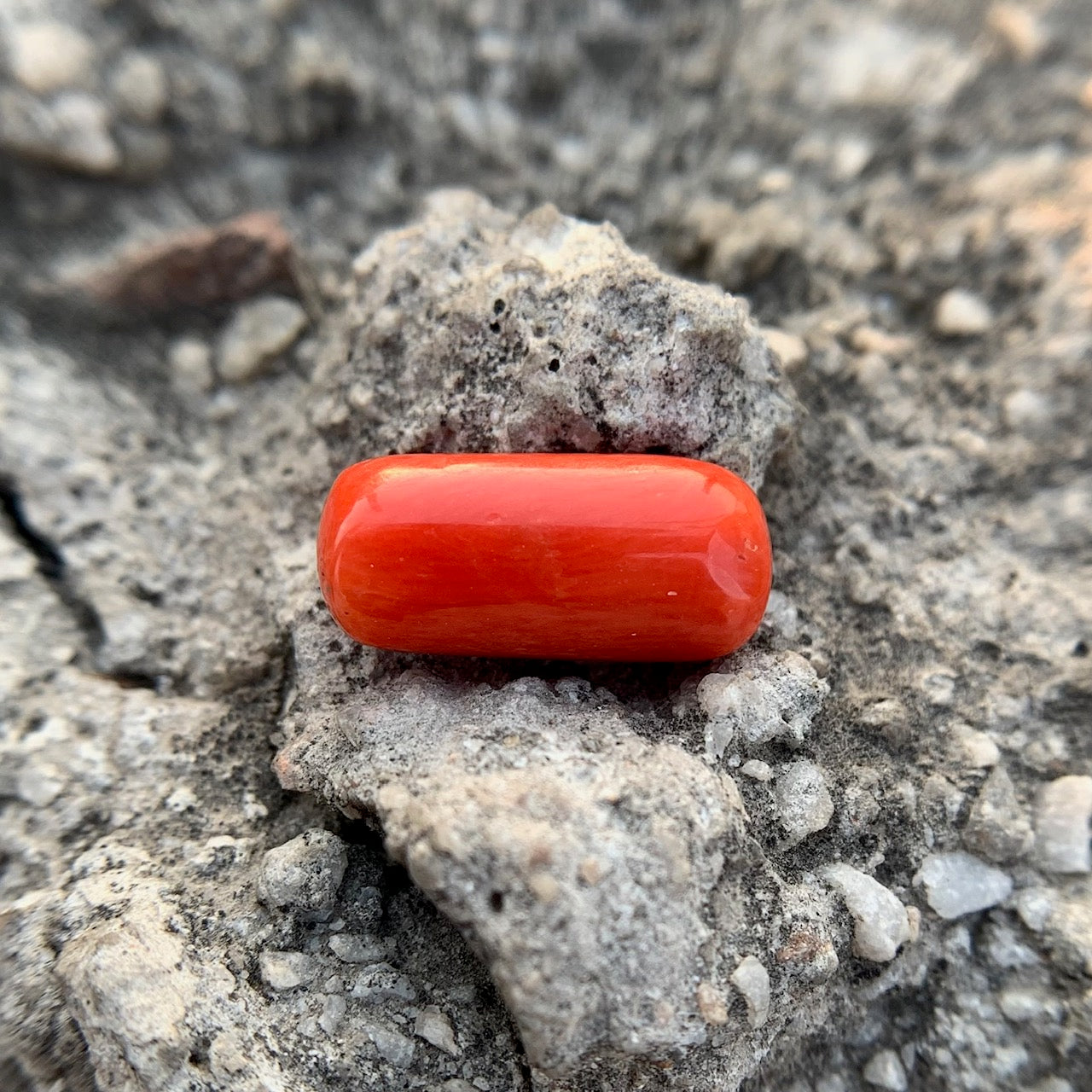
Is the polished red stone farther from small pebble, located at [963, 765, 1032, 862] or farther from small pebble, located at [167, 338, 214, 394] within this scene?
small pebble, located at [167, 338, 214, 394]

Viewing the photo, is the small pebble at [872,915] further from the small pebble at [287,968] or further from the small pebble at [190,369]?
the small pebble at [190,369]

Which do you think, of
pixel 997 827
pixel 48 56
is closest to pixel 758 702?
pixel 997 827

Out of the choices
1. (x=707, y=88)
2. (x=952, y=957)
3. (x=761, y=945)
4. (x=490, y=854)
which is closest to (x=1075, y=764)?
(x=952, y=957)

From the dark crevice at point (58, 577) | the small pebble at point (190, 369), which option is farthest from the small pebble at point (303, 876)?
the small pebble at point (190, 369)

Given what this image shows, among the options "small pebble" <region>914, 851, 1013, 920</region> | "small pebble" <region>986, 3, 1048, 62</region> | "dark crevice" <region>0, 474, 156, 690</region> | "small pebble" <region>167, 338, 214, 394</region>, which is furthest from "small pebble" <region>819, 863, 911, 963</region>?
"small pebble" <region>986, 3, 1048, 62</region>

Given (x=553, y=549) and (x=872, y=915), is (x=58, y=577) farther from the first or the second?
(x=872, y=915)

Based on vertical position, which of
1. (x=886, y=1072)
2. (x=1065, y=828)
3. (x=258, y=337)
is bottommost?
(x=886, y=1072)
